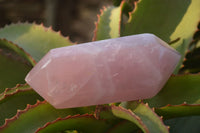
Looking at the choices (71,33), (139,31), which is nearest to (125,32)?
(139,31)

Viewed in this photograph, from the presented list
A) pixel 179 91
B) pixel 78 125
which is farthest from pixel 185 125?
pixel 78 125

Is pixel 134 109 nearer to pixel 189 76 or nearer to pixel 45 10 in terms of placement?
pixel 189 76

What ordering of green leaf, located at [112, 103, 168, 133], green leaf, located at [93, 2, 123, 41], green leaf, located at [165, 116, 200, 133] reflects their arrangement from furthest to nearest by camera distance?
green leaf, located at [93, 2, 123, 41], green leaf, located at [165, 116, 200, 133], green leaf, located at [112, 103, 168, 133]

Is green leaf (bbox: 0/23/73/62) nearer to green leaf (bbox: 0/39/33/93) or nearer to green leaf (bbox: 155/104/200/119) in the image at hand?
green leaf (bbox: 0/39/33/93)

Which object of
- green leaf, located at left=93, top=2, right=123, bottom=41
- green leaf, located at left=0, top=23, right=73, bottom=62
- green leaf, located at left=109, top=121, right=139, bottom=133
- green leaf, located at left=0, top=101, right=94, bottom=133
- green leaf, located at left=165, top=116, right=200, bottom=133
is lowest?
green leaf, located at left=165, top=116, right=200, bottom=133

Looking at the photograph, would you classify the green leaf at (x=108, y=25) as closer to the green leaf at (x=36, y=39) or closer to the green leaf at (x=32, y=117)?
the green leaf at (x=36, y=39)

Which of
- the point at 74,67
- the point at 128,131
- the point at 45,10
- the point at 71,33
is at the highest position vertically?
the point at 74,67

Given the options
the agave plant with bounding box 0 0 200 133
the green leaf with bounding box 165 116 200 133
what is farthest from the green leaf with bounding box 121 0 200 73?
the green leaf with bounding box 165 116 200 133
